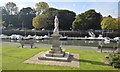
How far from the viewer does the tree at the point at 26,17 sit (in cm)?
7286

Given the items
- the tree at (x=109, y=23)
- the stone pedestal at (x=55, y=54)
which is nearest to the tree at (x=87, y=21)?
the tree at (x=109, y=23)

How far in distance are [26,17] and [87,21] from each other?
86.3 ft

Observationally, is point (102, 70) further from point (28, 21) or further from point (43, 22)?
point (28, 21)

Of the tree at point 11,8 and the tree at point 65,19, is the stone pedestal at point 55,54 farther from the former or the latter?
the tree at point 11,8

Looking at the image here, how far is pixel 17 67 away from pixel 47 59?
423 cm

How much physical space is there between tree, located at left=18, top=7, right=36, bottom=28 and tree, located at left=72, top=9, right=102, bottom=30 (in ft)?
68.6

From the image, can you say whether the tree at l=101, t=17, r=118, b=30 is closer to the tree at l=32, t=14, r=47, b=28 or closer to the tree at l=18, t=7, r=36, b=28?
the tree at l=32, t=14, r=47, b=28

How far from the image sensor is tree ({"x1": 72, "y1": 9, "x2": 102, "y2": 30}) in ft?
195

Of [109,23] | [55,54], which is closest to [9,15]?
[109,23]

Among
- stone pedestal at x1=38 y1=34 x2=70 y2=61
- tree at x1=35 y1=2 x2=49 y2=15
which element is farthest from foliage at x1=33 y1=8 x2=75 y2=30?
stone pedestal at x1=38 y1=34 x2=70 y2=61

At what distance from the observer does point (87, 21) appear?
59938 millimetres

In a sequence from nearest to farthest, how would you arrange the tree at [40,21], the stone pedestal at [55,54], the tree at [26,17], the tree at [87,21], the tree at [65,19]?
the stone pedestal at [55,54]
the tree at [87,21]
the tree at [40,21]
the tree at [65,19]
the tree at [26,17]

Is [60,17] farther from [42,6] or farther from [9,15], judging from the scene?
[9,15]

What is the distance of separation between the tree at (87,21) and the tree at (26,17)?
2092 centimetres
